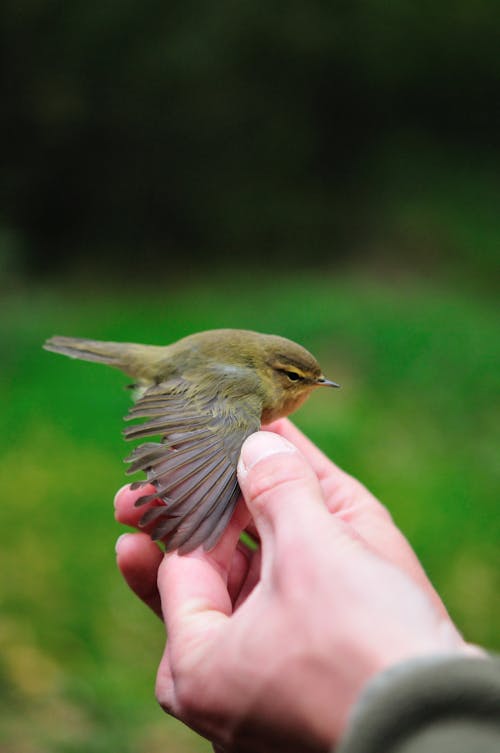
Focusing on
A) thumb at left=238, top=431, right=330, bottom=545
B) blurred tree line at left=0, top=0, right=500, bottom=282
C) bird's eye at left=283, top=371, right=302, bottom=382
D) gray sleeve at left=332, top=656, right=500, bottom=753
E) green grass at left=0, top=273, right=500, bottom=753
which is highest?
blurred tree line at left=0, top=0, right=500, bottom=282

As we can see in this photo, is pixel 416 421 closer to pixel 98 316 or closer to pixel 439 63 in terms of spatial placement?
pixel 98 316

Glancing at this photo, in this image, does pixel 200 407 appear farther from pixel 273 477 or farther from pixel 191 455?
pixel 273 477

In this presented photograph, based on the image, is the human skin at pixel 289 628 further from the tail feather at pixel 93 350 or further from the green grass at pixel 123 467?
the green grass at pixel 123 467

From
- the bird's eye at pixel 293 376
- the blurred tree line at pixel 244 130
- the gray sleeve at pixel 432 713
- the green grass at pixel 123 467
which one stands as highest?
the blurred tree line at pixel 244 130

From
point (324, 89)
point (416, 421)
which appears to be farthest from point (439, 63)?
point (416, 421)

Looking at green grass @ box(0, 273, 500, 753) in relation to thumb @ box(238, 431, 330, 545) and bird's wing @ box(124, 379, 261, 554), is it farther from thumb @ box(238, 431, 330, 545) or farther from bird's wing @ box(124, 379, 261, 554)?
thumb @ box(238, 431, 330, 545)

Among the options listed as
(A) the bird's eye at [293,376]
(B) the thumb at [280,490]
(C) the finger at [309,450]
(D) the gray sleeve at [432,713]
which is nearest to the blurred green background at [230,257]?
(C) the finger at [309,450]

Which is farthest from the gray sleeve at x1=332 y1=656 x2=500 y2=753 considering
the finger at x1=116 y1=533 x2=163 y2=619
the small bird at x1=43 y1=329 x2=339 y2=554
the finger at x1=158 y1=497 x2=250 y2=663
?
the finger at x1=116 y1=533 x2=163 y2=619
